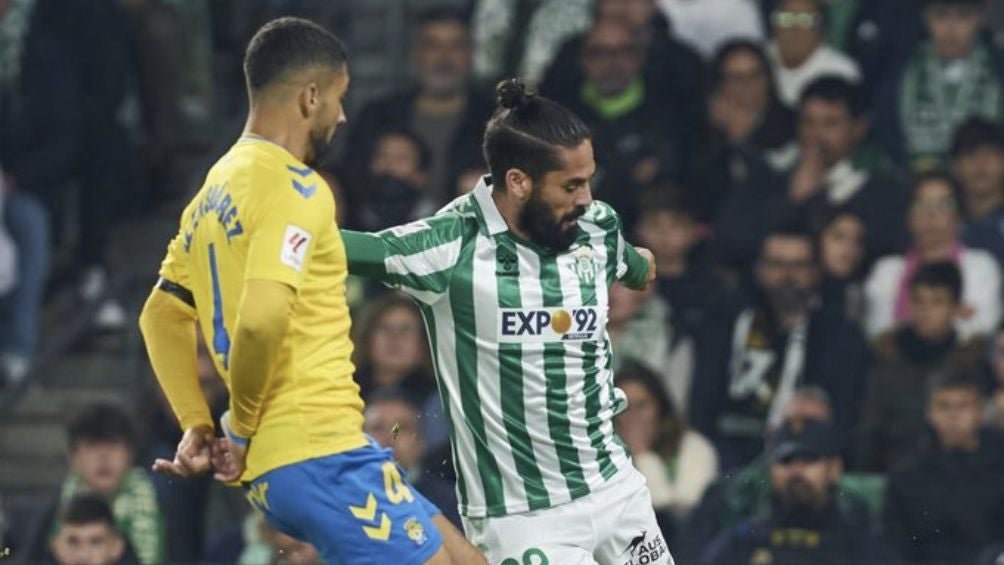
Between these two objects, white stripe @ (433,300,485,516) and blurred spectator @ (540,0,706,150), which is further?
blurred spectator @ (540,0,706,150)

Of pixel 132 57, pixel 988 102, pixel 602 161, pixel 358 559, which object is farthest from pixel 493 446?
pixel 132 57

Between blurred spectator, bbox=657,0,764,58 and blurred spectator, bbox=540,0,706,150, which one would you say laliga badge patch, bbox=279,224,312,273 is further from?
blurred spectator, bbox=657,0,764,58

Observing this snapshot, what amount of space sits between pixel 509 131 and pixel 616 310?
15.7 ft

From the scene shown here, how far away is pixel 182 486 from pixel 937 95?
184 inches

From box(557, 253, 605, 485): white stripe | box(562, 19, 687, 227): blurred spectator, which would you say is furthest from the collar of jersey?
box(562, 19, 687, 227): blurred spectator

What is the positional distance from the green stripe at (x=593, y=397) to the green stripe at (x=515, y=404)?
0.22 metres

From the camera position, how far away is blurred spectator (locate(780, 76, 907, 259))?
12.9m

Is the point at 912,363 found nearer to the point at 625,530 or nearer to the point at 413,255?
the point at 625,530

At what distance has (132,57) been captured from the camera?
14828 mm

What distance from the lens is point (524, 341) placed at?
782 cm

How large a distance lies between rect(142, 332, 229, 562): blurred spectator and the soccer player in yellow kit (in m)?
4.78

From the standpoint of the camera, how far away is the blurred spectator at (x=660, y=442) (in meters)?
11.8

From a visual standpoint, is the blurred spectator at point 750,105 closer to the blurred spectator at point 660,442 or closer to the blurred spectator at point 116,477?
the blurred spectator at point 660,442

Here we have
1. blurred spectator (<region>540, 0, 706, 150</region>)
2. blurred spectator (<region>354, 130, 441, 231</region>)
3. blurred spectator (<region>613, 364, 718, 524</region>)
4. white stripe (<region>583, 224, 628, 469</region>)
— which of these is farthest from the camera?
blurred spectator (<region>540, 0, 706, 150</region>)
